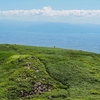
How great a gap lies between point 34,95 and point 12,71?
11.3 meters

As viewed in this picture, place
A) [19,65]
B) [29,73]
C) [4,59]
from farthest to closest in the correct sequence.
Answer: [4,59] < [19,65] < [29,73]

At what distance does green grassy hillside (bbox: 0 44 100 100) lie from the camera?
142ft

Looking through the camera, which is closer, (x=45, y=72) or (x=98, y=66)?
(x=45, y=72)

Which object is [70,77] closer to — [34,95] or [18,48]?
[34,95]

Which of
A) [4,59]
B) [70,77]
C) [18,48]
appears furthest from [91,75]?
[18,48]

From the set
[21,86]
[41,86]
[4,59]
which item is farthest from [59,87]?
[4,59]

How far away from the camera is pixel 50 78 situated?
4994 cm

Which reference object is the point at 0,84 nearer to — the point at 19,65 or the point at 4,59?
the point at 19,65

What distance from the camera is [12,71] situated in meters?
53.2

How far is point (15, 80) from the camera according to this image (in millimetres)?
48062

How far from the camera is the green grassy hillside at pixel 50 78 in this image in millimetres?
43406

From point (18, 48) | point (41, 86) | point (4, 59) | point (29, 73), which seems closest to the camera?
point (41, 86)

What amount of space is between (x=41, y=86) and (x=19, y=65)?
10779 millimetres

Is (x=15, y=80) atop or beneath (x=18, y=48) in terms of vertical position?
beneath
